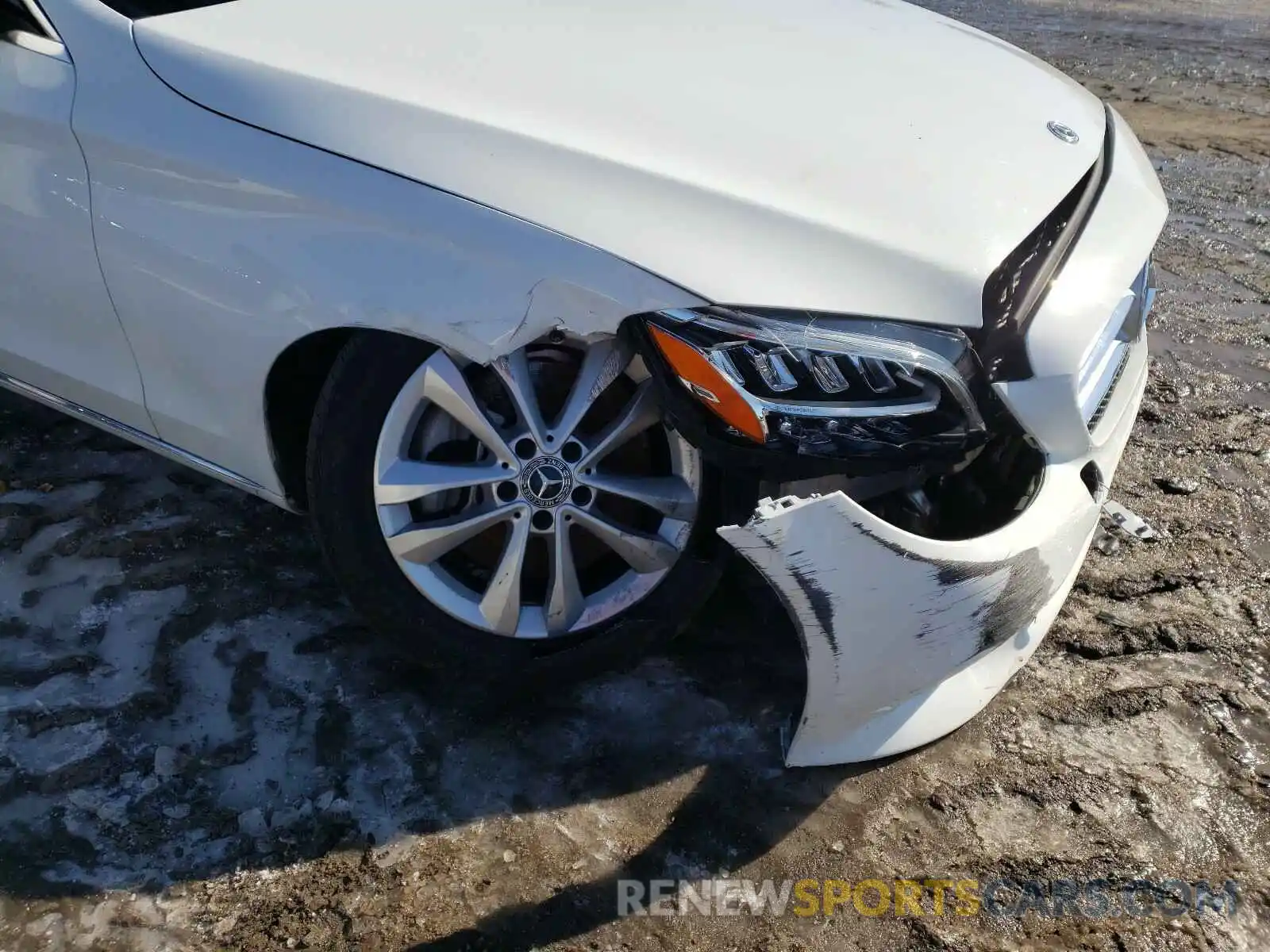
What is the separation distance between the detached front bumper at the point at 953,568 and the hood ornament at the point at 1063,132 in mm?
238

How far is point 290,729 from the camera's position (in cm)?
223

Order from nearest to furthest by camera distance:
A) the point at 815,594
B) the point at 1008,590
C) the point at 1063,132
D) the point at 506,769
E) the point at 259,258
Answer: the point at 815,594 → the point at 1008,590 → the point at 259,258 → the point at 506,769 → the point at 1063,132

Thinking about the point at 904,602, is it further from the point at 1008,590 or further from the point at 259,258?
the point at 259,258

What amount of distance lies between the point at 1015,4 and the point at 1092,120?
8.47 m

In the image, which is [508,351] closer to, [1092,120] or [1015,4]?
[1092,120]

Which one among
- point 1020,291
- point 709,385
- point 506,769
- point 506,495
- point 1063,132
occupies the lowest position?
point 506,769

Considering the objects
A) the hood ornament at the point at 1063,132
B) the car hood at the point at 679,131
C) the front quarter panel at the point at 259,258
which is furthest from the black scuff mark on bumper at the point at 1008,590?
the hood ornament at the point at 1063,132

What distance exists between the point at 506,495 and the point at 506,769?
1.87ft

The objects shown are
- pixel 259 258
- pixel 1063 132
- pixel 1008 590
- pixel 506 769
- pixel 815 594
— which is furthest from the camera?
pixel 1063 132

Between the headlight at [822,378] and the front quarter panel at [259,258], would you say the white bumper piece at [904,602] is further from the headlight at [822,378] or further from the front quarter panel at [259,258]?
the front quarter panel at [259,258]

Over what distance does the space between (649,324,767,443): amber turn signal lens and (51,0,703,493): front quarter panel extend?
0.07 metres

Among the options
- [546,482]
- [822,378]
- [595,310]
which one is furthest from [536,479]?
[822,378]

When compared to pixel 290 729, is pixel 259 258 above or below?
above

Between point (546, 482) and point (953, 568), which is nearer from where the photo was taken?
point (953, 568)
